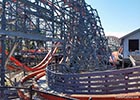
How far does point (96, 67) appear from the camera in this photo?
651 inches

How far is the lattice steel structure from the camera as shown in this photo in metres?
12.5

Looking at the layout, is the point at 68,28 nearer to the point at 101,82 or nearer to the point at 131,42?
the point at 101,82

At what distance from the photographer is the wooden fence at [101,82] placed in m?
8.49

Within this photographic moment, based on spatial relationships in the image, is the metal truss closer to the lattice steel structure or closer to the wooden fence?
the lattice steel structure

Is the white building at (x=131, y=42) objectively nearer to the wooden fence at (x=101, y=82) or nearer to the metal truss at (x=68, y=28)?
the metal truss at (x=68, y=28)

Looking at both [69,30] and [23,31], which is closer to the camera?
[23,31]

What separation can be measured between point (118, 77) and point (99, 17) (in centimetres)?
1167

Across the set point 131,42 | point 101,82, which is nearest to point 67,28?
point 101,82

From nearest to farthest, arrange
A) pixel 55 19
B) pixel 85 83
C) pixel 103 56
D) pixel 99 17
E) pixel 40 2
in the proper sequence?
pixel 85 83 < pixel 40 2 < pixel 55 19 < pixel 103 56 < pixel 99 17

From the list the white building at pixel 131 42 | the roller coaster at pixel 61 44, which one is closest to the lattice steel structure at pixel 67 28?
the roller coaster at pixel 61 44

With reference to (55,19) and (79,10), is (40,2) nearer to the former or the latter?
(55,19)

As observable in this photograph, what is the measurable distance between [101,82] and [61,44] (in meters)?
7.92

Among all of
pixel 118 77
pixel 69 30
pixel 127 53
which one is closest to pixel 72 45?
pixel 69 30

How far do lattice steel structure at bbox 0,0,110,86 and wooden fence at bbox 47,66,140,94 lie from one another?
119 inches
